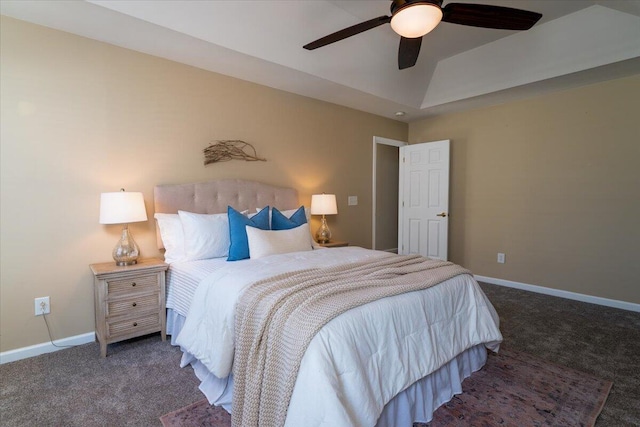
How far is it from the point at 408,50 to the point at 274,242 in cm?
189

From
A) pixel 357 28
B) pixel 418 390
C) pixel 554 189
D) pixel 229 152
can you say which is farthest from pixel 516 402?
pixel 229 152

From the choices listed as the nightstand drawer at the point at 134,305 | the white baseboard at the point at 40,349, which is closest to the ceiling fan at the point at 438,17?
the nightstand drawer at the point at 134,305

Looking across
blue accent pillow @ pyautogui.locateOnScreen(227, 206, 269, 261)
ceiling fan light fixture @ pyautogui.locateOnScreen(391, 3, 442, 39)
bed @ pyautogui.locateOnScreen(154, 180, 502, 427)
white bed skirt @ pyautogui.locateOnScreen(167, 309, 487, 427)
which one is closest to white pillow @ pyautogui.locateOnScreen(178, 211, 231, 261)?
bed @ pyautogui.locateOnScreen(154, 180, 502, 427)

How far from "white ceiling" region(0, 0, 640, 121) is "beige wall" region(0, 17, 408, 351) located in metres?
0.19

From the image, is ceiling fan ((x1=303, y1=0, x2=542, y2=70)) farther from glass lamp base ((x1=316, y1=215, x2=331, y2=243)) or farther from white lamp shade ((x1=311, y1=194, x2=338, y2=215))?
glass lamp base ((x1=316, y1=215, x2=331, y2=243))

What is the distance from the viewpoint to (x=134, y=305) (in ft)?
7.92

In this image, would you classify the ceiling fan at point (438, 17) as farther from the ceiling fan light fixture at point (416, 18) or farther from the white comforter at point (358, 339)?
the white comforter at point (358, 339)

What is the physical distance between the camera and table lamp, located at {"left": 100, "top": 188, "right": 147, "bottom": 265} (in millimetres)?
2396

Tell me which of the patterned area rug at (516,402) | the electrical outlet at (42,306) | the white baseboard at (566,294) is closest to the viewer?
the patterned area rug at (516,402)

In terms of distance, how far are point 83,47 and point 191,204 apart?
4.88 feet

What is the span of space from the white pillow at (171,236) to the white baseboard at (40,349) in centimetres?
85

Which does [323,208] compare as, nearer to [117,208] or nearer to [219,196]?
[219,196]

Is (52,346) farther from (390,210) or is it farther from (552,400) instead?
(390,210)

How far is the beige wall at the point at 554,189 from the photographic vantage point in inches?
133
